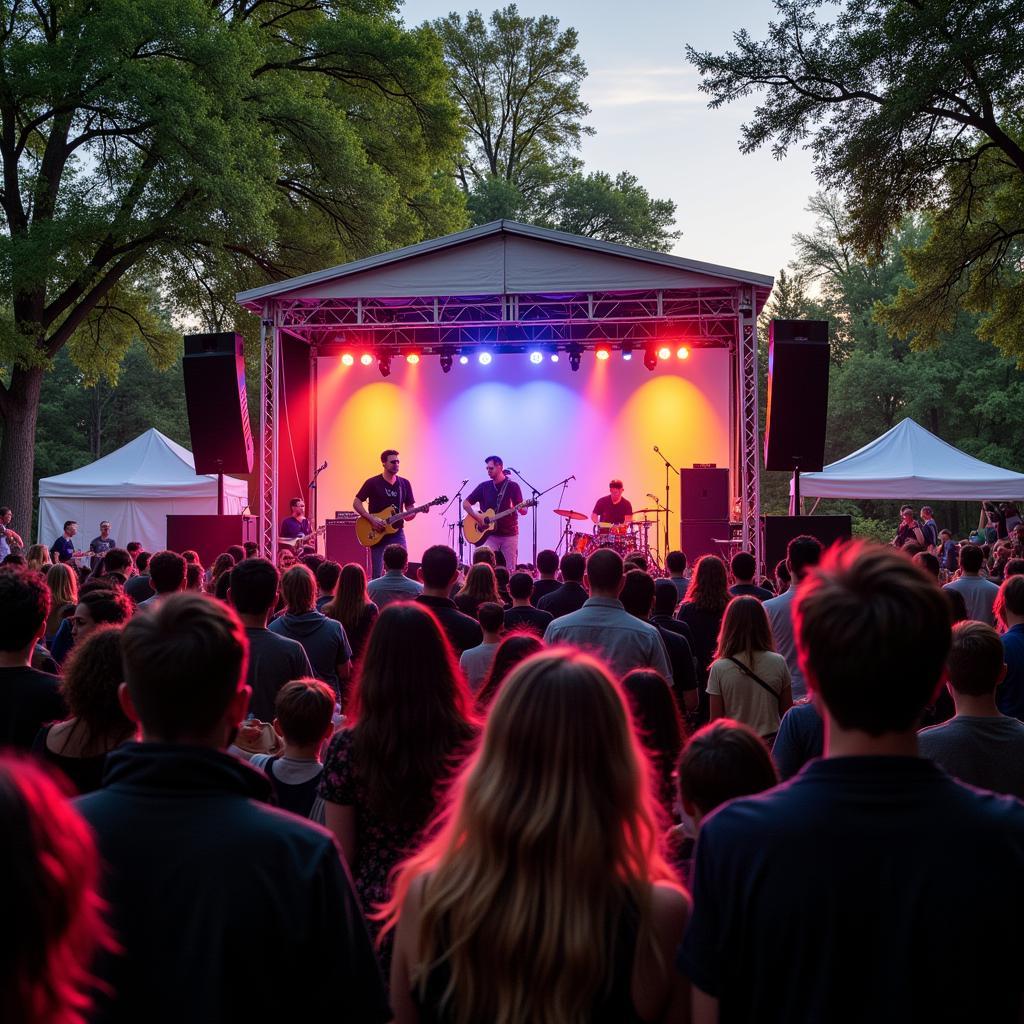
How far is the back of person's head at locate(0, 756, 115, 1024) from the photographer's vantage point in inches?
44.8

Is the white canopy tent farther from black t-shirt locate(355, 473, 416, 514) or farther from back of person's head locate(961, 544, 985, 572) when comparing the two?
back of person's head locate(961, 544, 985, 572)

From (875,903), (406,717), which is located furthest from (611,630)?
(875,903)

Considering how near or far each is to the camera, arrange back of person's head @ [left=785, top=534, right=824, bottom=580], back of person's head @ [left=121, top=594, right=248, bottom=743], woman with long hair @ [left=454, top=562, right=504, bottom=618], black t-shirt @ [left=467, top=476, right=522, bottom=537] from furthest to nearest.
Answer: black t-shirt @ [left=467, top=476, right=522, bottom=537], woman with long hair @ [left=454, top=562, right=504, bottom=618], back of person's head @ [left=785, top=534, right=824, bottom=580], back of person's head @ [left=121, top=594, right=248, bottom=743]

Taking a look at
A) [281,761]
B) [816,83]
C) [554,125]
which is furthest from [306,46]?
[281,761]

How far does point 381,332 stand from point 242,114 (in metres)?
5.64

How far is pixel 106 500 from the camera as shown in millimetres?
23453

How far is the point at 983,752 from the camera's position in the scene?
343cm

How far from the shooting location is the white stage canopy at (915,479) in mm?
20953

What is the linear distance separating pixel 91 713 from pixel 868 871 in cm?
237

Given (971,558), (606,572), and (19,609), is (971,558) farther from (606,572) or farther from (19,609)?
(19,609)

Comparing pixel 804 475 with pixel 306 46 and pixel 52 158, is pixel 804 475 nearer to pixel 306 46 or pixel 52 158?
pixel 306 46

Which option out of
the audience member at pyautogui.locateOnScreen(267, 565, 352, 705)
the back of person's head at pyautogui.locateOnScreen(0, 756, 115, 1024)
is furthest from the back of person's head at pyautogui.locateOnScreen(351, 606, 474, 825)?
the audience member at pyautogui.locateOnScreen(267, 565, 352, 705)

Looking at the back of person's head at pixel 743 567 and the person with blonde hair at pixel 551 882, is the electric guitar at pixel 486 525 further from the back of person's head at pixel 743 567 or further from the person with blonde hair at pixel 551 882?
the person with blonde hair at pixel 551 882

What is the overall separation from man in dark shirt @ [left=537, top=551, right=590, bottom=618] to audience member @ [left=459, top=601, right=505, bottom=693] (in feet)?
3.56
